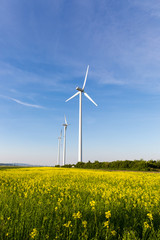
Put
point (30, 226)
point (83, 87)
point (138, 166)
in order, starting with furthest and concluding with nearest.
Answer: point (83, 87) → point (138, 166) → point (30, 226)

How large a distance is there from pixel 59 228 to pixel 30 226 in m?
0.62

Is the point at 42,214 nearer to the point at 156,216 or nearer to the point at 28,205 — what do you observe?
the point at 28,205

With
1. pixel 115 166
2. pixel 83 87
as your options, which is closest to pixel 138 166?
pixel 115 166

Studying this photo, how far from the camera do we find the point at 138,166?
32531 mm

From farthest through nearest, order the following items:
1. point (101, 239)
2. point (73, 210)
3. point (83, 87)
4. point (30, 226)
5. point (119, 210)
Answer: point (83, 87)
point (119, 210)
point (73, 210)
point (30, 226)
point (101, 239)

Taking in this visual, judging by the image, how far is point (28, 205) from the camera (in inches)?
182

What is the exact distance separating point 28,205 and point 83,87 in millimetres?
49853

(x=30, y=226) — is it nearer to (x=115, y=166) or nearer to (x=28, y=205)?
(x=28, y=205)

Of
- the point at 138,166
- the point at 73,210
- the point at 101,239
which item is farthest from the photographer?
the point at 138,166

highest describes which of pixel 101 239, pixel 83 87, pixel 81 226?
pixel 83 87

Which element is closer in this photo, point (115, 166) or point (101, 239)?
point (101, 239)

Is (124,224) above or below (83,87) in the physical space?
below

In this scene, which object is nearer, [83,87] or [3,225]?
[3,225]

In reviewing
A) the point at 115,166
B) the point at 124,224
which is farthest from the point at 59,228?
the point at 115,166
